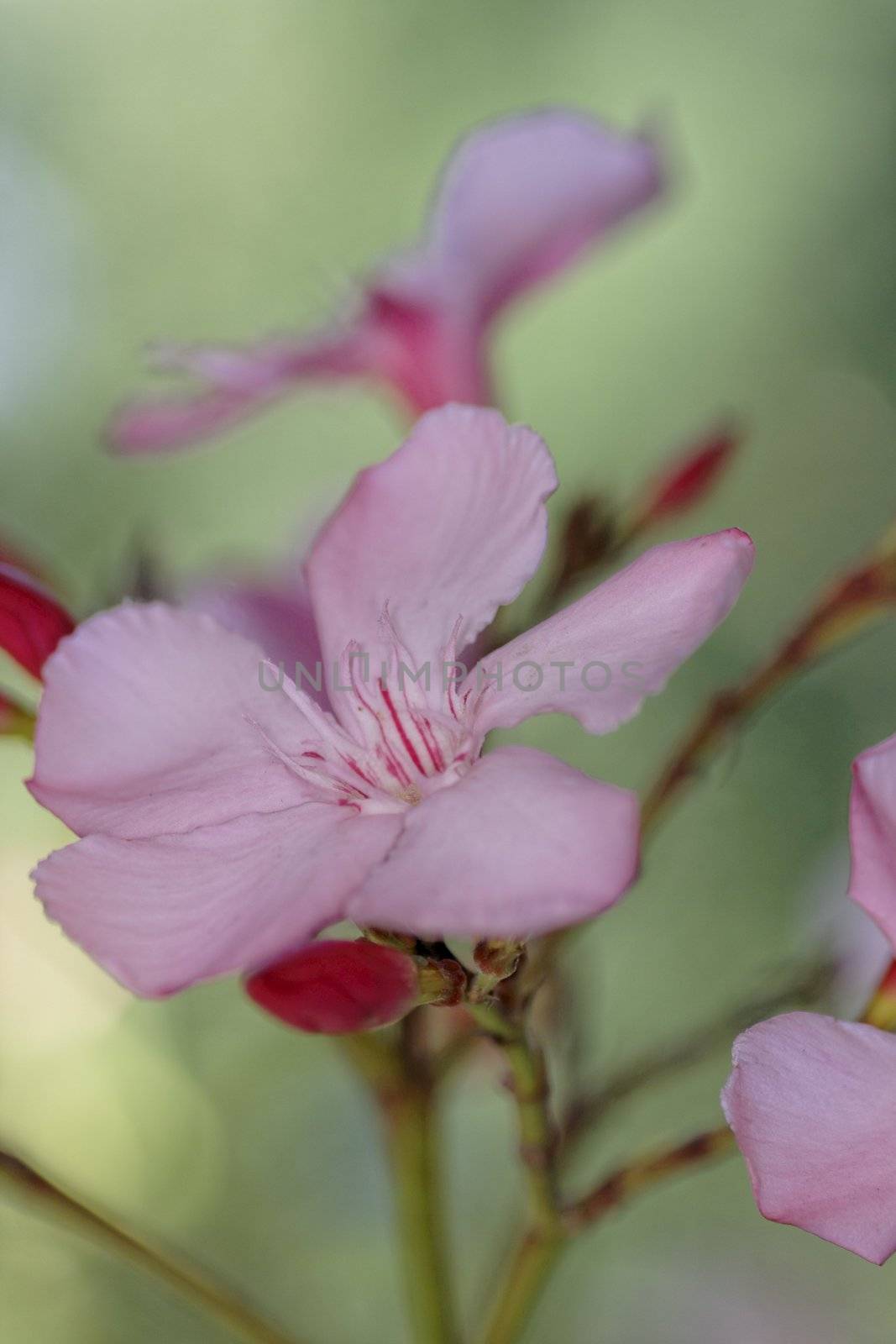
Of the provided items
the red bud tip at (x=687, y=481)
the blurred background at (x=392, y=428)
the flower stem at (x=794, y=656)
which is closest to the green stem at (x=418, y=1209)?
the flower stem at (x=794, y=656)

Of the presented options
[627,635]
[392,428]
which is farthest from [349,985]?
[392,428]

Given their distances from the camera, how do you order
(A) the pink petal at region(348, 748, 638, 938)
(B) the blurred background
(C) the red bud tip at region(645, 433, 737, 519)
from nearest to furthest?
(A) the pink petal at region(348, 748, 638, 938) < (C) the red bud tip at region(645, 433, 737, 519) < (B) the blurred background

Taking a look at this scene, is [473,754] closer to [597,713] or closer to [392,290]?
[597,713]

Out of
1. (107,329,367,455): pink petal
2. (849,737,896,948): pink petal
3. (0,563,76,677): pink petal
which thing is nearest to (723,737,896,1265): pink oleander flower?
(849,737,896,948): pink petal

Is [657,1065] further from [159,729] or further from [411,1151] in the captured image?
[159,729]

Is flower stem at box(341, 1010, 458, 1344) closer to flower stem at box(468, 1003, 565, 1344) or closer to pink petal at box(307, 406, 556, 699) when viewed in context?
flower stem at box(468, 1003, 565, 1344)

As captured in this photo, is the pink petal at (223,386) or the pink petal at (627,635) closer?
the pink petal at (627,635)

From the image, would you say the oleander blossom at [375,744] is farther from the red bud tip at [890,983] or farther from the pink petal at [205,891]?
the red bud tip at [890,983]
